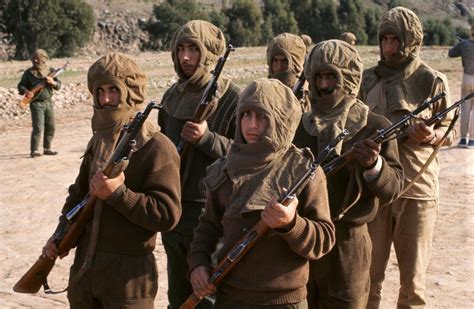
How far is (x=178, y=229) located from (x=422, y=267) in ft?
5.03

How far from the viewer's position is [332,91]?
4578 millimetres

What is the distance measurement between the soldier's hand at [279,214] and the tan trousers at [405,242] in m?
1.93

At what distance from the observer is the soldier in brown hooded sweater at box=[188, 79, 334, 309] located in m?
3.74

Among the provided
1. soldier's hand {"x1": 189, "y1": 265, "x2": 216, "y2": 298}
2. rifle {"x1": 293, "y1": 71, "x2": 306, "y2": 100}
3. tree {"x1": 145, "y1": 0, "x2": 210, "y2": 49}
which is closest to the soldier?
rifle {"x1": 293, "y1": 71, "x2": 306, "y2": 100}

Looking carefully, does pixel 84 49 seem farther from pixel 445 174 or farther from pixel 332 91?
pixel 332 91

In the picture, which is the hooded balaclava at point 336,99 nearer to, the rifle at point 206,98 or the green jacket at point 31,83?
the rifle at point 206,98

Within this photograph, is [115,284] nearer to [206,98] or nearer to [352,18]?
[206,98]

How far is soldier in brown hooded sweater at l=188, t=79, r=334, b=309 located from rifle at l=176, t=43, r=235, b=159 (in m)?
1.31

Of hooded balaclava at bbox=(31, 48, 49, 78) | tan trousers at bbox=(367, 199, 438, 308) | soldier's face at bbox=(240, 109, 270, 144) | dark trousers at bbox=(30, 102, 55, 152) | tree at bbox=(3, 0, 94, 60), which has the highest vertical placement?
soldier's face at bbox=(240, 109, 270, 144)

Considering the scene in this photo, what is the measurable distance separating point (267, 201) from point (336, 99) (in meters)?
1.05

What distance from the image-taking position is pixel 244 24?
60812 mm

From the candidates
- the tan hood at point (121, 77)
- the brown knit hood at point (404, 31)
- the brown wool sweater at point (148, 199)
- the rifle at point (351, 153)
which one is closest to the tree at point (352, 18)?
the brown knit hood at point (404, 31)

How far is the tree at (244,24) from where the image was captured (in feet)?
193

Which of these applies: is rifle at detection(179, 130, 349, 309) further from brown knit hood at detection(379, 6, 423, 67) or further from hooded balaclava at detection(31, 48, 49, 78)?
hooded balaclava at detection(31, 48, 49, 78)
